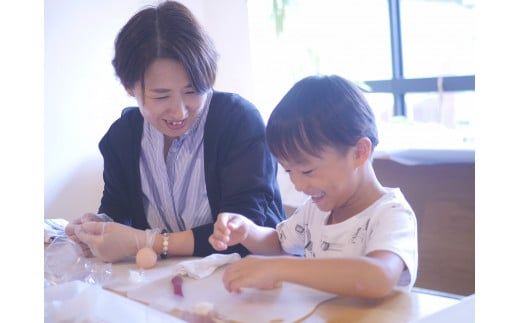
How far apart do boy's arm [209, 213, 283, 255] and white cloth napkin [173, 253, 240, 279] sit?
23 mm

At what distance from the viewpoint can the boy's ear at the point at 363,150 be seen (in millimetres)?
934

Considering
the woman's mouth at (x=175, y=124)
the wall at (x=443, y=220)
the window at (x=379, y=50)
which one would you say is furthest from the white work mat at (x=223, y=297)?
the window at (x=379, y=50)

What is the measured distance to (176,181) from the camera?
3.96ft

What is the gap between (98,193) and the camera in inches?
108

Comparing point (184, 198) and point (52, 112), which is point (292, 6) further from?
point (184, 198)

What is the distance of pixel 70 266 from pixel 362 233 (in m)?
0.45

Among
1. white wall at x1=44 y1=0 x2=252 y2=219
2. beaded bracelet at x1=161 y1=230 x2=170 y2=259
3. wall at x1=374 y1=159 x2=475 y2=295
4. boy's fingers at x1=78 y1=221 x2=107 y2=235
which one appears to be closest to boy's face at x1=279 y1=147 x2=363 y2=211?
beaded bracelet at x1=161 y1=230 x2=170 y2=259

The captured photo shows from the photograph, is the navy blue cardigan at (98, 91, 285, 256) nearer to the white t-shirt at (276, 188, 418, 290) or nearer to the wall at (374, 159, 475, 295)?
the white t-shirt at (276, 188, 418, 290)

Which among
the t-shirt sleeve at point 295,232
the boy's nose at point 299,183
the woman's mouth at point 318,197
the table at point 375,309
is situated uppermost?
the boy's nose at point 299,183

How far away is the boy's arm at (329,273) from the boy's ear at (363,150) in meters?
0.18

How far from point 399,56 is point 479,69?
8.37ft

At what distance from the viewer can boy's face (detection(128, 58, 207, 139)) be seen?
1.10m

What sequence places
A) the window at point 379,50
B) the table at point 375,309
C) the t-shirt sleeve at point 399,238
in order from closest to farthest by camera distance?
the table at point 375,309
the t-shirt sleeve at point 399,238
the window at point 379,50

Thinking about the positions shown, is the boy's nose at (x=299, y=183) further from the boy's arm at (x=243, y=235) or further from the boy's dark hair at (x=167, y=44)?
the boy's dark hair at (x=167, y=44)
